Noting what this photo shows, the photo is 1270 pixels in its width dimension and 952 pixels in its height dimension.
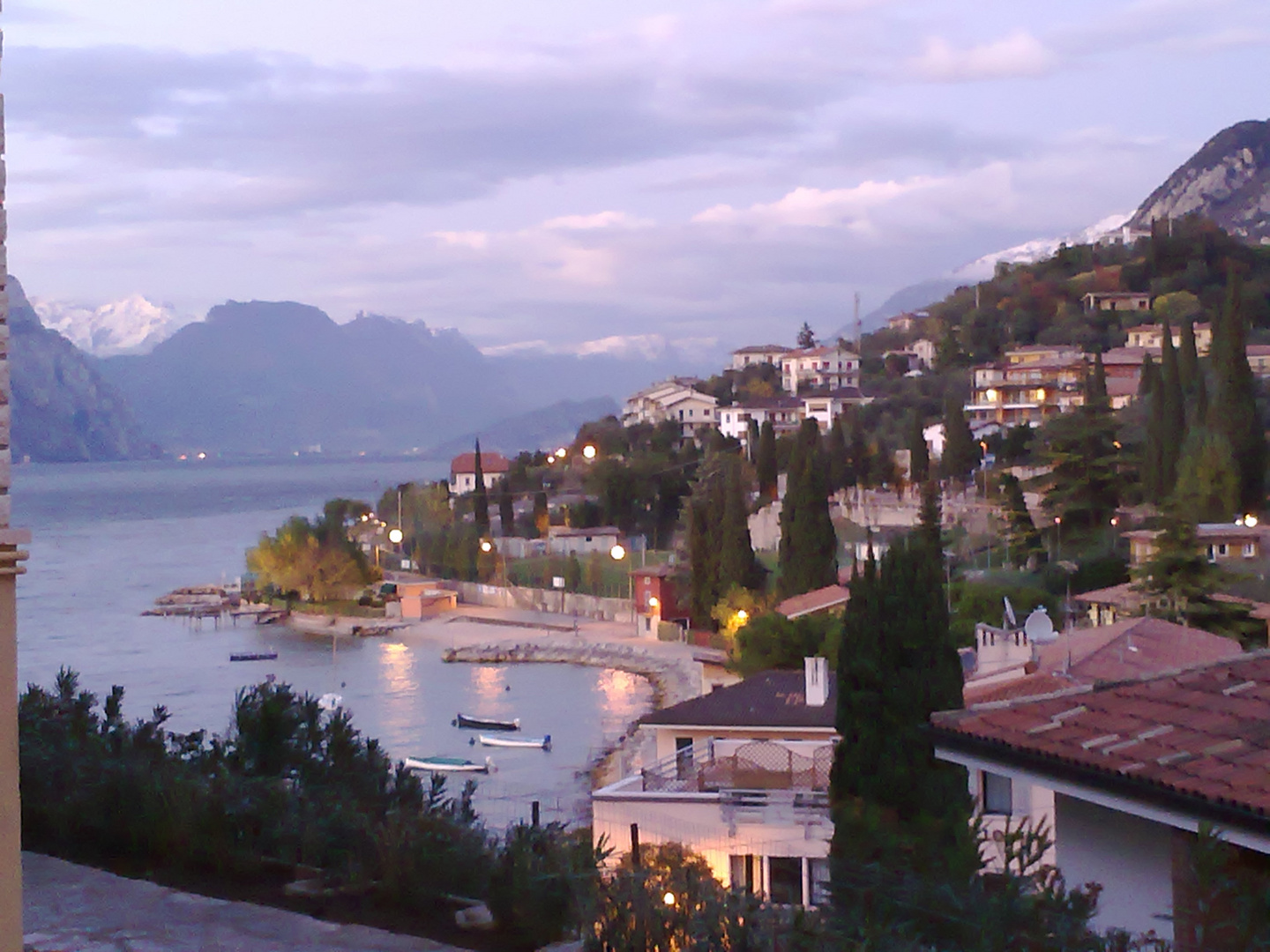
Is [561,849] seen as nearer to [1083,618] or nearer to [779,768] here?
[779,768]

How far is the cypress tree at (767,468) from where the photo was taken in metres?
44.4

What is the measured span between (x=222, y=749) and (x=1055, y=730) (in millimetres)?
4731

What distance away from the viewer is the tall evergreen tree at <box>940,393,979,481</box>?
141 feet

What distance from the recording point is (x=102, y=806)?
5895 millimetres

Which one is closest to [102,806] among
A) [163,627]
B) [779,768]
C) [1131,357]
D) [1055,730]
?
[1055,730]

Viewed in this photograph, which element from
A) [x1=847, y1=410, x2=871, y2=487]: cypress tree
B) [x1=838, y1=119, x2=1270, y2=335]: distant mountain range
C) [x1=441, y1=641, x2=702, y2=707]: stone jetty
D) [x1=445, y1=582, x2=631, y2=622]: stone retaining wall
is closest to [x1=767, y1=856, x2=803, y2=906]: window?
[x1=441, y1=641, x2=702, y2=707]: stone jetty

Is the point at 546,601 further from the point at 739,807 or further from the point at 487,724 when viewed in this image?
the point at 739,807

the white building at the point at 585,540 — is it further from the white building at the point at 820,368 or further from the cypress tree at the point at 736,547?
the white building at the point at 820,368

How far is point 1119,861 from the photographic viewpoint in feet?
12.6

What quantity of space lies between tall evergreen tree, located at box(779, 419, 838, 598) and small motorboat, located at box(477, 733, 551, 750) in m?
6.27

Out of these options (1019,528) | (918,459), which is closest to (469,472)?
(918,459)

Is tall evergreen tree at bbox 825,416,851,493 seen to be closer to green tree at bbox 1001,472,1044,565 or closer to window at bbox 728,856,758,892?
green tree at bbox 1001,472,1044,565

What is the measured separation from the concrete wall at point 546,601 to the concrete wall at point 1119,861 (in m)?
37.5

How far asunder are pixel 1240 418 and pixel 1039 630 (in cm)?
1409
